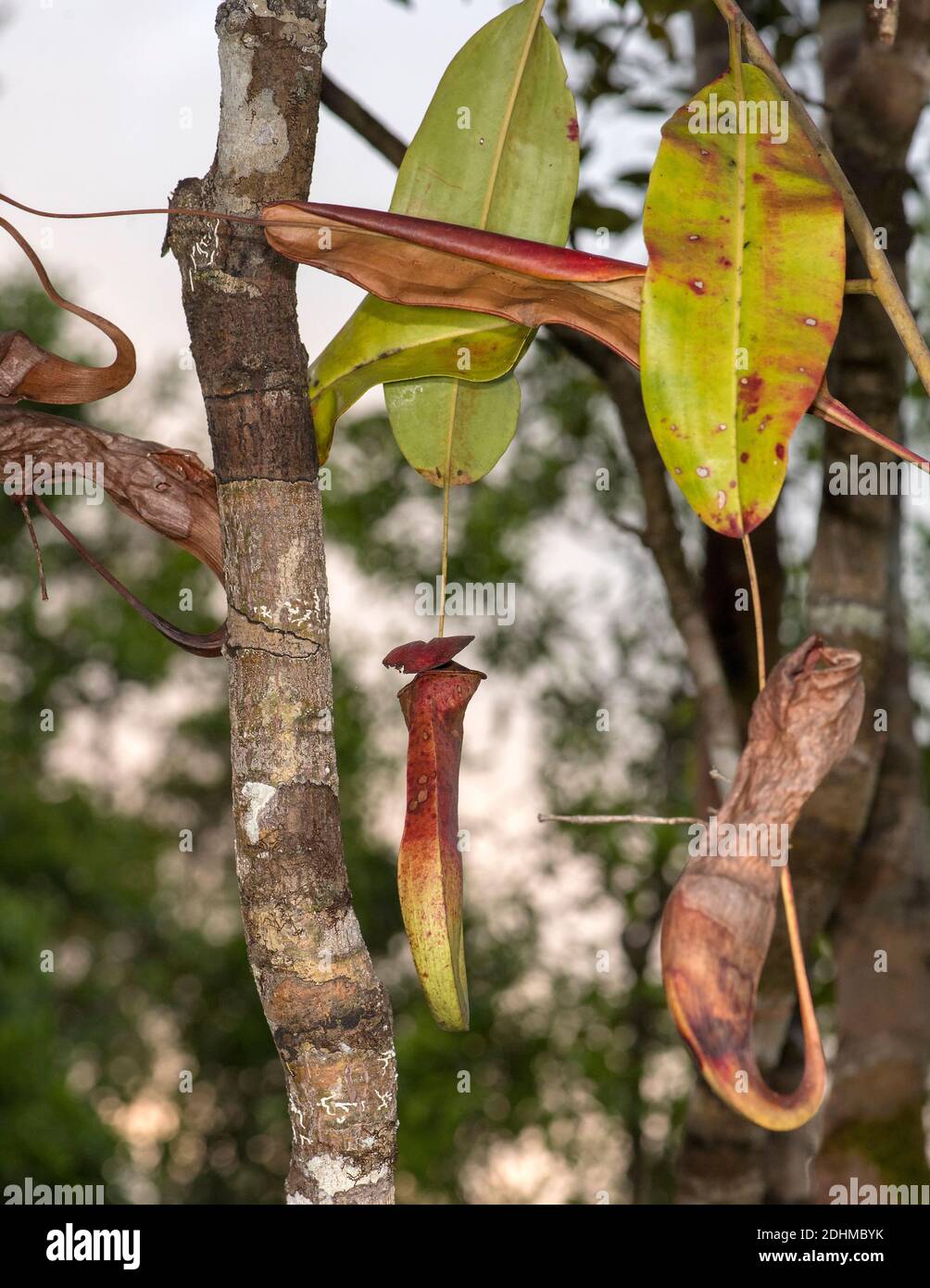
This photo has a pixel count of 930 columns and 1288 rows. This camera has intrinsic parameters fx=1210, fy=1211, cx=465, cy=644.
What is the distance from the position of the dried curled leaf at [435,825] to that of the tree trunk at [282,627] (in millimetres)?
31

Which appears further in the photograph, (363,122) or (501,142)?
(363,122)

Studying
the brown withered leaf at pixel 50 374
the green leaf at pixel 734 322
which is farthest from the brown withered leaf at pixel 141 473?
the green leaf at pixel 734 322

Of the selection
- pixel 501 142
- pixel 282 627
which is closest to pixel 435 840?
pixel 282 627

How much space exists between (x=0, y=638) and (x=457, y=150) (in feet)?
13.4

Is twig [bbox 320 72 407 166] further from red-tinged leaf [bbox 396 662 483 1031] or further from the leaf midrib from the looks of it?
red-tinged leaf [bbox 396 662 483 1031]

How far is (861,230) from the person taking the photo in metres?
0.52

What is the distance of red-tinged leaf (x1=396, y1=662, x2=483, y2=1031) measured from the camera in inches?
22.5

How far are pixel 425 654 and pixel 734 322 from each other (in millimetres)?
216

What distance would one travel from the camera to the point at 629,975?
120 inches

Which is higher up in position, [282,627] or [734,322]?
[734,322]

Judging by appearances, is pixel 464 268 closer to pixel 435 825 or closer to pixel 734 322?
pixel 734 322

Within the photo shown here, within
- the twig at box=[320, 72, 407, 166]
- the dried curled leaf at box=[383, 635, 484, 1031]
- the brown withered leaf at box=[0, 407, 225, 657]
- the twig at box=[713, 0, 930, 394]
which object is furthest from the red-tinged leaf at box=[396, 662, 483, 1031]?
the twig at box=[320, 72, 407, 166]

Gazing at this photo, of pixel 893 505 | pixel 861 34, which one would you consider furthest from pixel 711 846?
pixel 861 34

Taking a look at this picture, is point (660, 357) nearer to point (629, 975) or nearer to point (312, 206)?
point (312, 206)
